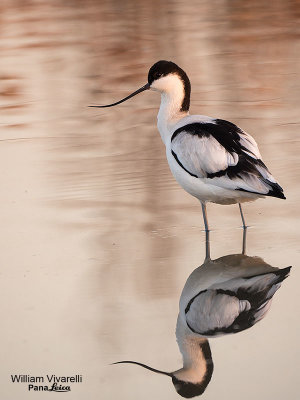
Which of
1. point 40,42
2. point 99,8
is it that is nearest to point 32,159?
point 40,42

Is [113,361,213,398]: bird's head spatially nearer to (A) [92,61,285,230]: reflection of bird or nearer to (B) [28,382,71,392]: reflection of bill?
(B) [28,382,71,392]: reflection of bill

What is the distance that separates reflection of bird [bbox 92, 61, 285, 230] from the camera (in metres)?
6.52

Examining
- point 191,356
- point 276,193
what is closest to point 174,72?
point 276,193

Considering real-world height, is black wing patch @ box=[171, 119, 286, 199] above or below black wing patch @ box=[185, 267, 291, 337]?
above

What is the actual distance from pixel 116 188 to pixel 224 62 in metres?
4.31

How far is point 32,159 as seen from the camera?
338 inches

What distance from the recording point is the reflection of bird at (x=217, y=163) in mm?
6523

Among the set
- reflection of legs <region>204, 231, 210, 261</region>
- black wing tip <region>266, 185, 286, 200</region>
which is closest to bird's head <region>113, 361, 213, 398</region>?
reflection of legs <region>204, 231, 210, 261</region>

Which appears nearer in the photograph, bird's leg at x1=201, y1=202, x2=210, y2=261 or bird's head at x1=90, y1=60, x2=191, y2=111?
bird's leg at x1=201, y1=202, x2=210, y2=261

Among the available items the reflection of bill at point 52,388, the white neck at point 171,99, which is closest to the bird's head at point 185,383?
the reflection of bill at point 52,388

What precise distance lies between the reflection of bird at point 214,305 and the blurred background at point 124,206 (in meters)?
0.06

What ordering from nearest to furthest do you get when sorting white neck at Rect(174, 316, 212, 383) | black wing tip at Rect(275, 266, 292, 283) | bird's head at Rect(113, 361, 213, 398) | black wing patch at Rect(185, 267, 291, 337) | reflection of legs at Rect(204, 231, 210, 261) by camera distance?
bird's head at Rect(113, 361, 213, 398)
white neck at Rect(174, 316, 212, 383)
black wing patch at Rect(185, 267, 291, 337)
black wing tip at Rect(275, 266, 292, 283)
reflection of legs at Rect(204, 231, 210, 261)

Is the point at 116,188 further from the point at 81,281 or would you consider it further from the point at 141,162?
the point at 81,281

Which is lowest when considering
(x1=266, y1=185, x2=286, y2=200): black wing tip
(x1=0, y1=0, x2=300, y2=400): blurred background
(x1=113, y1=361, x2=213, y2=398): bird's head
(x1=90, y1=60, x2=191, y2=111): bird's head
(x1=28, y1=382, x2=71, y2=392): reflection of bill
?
(x1=0, y1=0, x2=300, y2=400): blurred background
